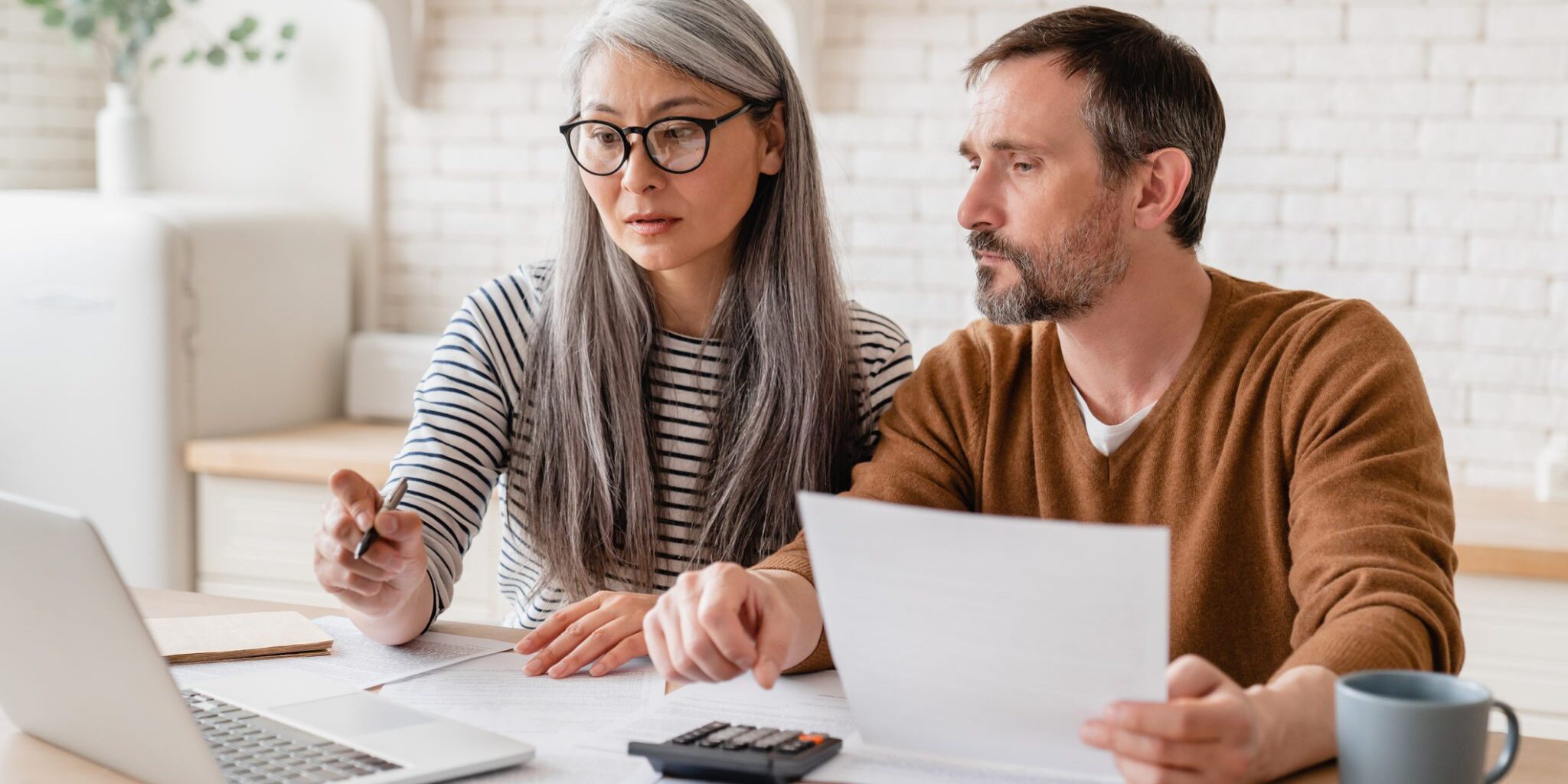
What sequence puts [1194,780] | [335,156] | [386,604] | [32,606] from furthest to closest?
1. [335,156]
2. [386,604]
3. [32,606]
4. [1194,780]

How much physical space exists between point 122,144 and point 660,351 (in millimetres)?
2118

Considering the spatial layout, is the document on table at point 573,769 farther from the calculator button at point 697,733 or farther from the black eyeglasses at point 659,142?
the black eyeglasses at point 659,142

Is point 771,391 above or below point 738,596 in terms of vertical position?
above

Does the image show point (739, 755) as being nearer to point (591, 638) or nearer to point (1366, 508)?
point (591, 638)

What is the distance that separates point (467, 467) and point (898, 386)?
1.75ft

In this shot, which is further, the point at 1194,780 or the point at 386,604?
the point at 386,604

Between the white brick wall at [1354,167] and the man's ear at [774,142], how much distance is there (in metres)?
0.75

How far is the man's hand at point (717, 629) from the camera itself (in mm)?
1237

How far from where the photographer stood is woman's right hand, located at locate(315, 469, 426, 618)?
143 centimetres

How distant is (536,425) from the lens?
6.04ft

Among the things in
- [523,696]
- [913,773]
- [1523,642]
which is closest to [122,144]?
[523,696]

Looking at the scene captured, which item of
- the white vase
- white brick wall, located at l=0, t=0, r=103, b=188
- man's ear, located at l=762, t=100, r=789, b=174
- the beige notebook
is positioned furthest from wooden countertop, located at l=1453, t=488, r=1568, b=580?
white brick wall, located at l=0, t=0, r=103, b=188

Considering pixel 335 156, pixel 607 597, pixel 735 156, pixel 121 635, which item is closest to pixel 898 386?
pixel 735 156

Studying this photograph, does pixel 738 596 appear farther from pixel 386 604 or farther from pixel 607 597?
pixel 386 604
